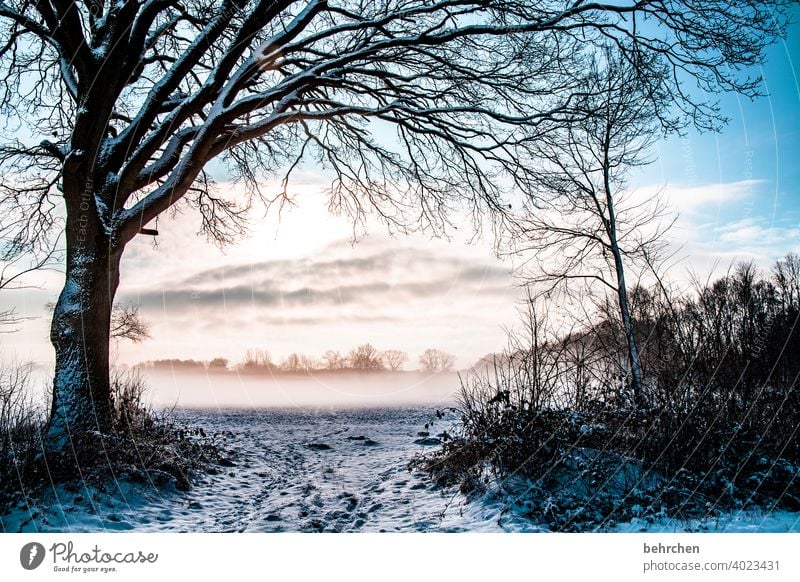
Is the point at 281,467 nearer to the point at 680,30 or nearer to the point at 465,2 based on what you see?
the point at 465,2

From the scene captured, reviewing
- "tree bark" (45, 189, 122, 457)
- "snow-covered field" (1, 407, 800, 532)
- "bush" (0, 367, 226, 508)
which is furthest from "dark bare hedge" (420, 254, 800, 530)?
"tree bark" (45, 189, 122, 457)

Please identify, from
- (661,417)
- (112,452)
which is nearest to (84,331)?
(112,452)

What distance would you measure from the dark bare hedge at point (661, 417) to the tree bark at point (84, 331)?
4.22 metres

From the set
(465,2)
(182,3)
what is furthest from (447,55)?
(182,3)

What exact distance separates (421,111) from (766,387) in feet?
17.5

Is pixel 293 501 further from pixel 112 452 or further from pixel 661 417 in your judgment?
pixel 661 417

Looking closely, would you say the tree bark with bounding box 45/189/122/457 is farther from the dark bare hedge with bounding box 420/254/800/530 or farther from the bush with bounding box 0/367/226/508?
the dark bare hedge with bounding box 420/254/800/530

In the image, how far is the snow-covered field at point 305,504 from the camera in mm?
3873

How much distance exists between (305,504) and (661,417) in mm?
3793

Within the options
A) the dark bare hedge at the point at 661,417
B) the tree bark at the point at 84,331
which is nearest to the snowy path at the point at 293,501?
the dark bare hedge at the point at 661,417

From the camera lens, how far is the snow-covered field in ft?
12.7

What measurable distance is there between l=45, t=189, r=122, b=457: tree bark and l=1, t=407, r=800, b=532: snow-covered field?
4.05 feet

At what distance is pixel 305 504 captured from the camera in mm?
4621

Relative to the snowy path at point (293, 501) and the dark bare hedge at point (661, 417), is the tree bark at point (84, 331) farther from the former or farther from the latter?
the dark bare hedge at point (661, 417)
